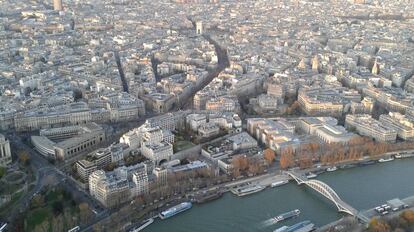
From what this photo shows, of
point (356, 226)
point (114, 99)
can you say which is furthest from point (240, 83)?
point (356, 226)

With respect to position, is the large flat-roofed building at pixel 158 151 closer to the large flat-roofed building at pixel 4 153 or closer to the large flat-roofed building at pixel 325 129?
the large flat-roofed building at pixel 4 153

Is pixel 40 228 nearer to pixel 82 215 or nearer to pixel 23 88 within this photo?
pixel 82 215

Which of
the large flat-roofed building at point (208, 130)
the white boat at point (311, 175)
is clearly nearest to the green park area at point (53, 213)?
the large flat-roofed building at point (208, 130)

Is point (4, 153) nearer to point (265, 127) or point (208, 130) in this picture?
point (208, 130)

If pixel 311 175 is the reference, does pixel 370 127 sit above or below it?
above

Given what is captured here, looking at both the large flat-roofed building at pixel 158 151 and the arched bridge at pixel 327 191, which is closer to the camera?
the arched bridge at pixel 327 191

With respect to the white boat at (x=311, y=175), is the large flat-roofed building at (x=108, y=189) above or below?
above

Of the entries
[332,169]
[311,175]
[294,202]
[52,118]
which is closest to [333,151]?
[332,169]
